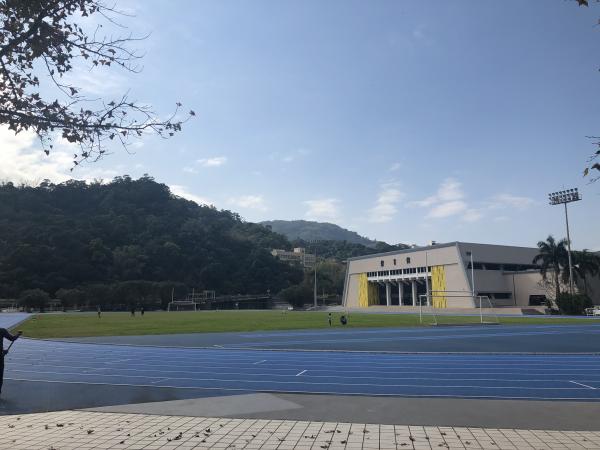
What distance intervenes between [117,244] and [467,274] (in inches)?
3164

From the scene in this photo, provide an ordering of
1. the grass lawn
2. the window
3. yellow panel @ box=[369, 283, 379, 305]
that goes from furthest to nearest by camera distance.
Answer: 1. yellow panel @ box=[369, 283, 379, 305]
2. the window
3. the grass lawn

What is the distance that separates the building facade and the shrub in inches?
459

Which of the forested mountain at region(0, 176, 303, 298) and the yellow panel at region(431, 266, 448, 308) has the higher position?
the forested mountain at region(0, 176, 303, 298)

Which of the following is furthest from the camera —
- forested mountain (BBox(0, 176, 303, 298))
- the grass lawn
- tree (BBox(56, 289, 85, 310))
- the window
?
forested mountain (BBox(0, 176, 303, 298))

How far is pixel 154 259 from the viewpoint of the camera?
112 metres

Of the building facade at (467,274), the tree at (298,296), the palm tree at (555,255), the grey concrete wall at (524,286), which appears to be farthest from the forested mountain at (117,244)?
the palm tree at (555,255)

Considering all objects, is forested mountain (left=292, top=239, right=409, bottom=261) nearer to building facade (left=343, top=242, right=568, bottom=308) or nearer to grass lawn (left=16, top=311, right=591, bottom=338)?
building facade (left=343, top=242, right=568, bottom=308)

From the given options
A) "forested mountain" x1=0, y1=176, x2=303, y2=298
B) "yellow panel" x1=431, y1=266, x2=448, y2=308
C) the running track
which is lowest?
the running track

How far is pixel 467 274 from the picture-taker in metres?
65.7

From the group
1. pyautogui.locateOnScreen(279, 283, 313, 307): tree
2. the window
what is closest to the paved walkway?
the window

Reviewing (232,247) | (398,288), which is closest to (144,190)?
(232,247)

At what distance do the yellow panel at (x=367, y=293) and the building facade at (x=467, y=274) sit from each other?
3.32 metres

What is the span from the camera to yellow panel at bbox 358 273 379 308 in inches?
3255

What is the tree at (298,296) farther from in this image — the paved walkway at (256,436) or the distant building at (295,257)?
the paved walkway at (256,436)
